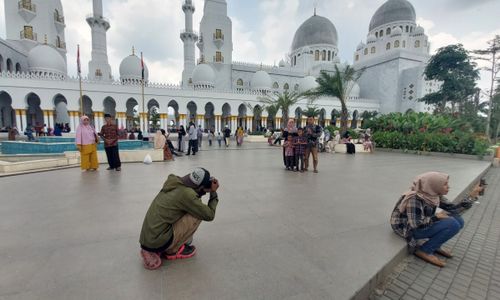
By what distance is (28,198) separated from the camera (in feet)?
13.5

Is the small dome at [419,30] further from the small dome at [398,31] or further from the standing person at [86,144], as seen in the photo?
the standing person at [86,144]

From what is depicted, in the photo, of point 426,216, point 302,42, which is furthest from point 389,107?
point 426,216

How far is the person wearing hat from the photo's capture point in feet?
6.66

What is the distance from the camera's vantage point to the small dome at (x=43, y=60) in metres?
22.5

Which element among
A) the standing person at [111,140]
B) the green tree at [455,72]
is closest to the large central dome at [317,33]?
the green tree at [455,72]

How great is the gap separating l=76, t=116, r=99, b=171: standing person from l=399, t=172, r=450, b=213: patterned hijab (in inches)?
296

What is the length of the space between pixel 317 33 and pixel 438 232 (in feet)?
166

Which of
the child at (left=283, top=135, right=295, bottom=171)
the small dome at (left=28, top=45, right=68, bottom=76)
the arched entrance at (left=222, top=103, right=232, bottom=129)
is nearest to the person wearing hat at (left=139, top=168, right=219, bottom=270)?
the child at (left=283, top=135, right=295, bottom=171)

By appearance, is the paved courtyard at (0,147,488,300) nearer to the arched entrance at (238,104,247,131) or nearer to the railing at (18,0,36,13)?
the arched entrance at (238,104,247,131)

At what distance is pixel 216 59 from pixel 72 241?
34090 millimetres

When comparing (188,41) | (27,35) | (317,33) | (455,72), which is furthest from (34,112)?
(455,72)

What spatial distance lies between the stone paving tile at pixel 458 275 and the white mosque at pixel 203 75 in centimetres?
2112

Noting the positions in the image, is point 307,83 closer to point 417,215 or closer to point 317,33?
point 317,33

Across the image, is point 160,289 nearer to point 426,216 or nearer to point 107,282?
point 107,282
